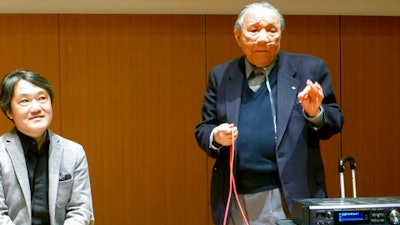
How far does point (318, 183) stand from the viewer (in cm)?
179

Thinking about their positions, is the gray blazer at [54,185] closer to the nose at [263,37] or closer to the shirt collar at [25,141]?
the shirt collar at [25,141]

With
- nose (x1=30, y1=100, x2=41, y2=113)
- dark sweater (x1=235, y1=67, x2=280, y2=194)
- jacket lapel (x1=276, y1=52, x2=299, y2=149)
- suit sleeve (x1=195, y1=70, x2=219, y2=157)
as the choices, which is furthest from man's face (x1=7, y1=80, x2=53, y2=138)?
jacket lapel (x1=276, y1=52, x2=299, y2=149)

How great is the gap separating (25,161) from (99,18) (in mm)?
2067

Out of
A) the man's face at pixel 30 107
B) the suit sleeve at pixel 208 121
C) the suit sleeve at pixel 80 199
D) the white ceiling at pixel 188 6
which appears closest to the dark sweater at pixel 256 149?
the suit sleeve at pixel 208 121

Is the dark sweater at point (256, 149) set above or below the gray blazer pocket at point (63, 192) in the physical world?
above

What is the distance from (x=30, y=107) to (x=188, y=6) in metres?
1.93

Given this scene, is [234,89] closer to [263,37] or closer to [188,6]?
[263,37]

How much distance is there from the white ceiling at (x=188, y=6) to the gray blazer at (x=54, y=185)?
1715 mm

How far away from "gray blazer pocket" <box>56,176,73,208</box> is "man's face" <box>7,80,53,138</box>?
21 cm

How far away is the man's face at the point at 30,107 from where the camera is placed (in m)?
1.79

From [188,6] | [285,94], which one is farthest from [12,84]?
[188,6]

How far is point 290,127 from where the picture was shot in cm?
175

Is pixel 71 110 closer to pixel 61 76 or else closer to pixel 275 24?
pixel 61 76

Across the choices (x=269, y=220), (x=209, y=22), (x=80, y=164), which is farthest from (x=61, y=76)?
(x=269, y=220)
